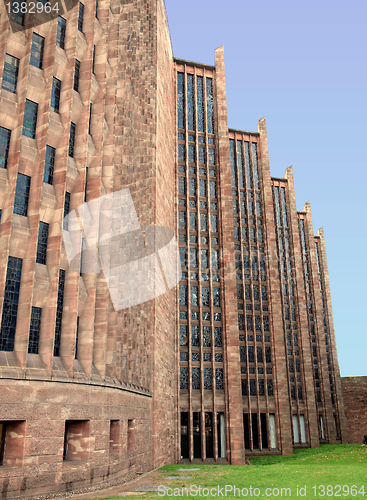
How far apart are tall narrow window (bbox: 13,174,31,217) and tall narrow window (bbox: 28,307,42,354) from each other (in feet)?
13.5

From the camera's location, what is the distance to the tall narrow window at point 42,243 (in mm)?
19359

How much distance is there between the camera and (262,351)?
54.4 meters

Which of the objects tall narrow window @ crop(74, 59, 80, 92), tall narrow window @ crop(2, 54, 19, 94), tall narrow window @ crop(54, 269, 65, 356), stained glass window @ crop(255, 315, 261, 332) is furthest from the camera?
stained glass window @ crop(255, 315, 261, 332)

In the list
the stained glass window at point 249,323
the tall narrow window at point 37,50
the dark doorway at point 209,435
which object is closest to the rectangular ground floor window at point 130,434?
the tall narrow window at point 37,50

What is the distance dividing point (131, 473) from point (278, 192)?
189 ft

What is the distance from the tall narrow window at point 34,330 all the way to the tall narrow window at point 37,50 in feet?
36.9

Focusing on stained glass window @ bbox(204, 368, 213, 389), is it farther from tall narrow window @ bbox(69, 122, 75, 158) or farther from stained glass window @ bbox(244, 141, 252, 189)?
tall narrow window @ bbox(69, 122, 75, 158)

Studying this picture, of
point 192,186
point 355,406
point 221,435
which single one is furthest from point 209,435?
point 355,406

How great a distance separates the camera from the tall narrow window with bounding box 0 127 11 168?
755 inches

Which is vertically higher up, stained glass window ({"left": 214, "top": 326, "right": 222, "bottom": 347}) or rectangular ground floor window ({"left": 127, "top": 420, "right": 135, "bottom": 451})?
stained glass window ({"left": 214, "top": 326, "right": 222, "bottom": 347})

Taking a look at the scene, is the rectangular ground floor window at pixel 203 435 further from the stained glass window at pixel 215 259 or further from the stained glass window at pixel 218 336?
the stained glass window at pixel 215 259

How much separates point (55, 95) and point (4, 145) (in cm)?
411

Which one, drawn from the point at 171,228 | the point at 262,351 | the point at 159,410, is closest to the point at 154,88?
the point at 171,228

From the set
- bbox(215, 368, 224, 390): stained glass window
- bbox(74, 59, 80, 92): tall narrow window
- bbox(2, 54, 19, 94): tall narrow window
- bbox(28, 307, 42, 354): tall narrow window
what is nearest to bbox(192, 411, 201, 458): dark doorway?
bbox(215, 368, 224, 390): stained glass window
